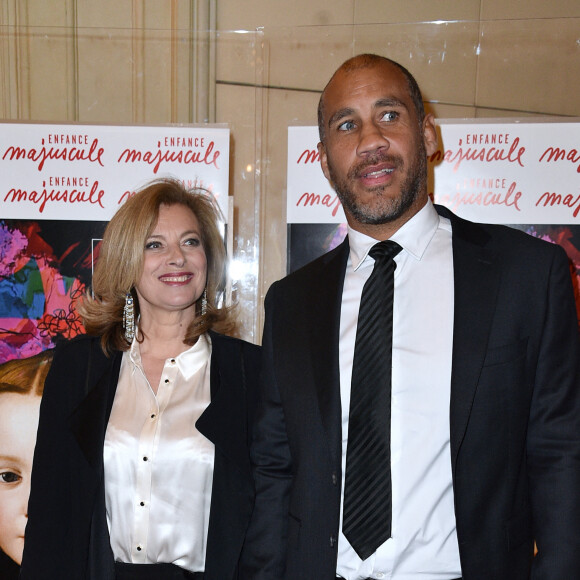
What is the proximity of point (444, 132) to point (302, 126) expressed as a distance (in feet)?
1.82

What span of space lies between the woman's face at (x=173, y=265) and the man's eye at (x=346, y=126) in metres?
0.68

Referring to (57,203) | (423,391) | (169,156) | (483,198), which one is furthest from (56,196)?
(423,391)

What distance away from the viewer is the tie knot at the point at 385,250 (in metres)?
1.72

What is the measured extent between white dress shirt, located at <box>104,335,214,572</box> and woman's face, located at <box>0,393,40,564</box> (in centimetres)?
80

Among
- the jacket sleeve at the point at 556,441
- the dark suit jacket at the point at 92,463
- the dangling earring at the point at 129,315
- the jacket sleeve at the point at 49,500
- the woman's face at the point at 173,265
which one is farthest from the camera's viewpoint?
the dangling earring at the point at 129,315

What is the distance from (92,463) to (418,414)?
1016 millimetres

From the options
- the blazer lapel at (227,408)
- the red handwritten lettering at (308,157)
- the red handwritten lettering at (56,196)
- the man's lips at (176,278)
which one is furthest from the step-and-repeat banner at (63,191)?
the blazer lapel at (227,408)

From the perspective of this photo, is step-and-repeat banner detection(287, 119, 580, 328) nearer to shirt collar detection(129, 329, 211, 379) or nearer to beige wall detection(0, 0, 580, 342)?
beige wall detection(0, 0, 580, 342)

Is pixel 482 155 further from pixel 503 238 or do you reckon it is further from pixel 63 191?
pixel 63 191

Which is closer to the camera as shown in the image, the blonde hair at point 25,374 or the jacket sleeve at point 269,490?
the jacket sleeve at point 269,490

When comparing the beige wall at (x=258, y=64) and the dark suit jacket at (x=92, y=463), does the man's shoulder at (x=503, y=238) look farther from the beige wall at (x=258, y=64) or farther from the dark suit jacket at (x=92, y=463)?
the beige wall at (x=258, y=64)

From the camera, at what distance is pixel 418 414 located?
1577mm

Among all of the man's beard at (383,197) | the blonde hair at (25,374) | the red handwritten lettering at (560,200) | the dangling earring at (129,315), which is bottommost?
the blonde hair at (25,374)

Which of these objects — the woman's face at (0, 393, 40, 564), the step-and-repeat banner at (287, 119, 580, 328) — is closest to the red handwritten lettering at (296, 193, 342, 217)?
the step-and-repeat banner at (287, 119, 580, 328)
